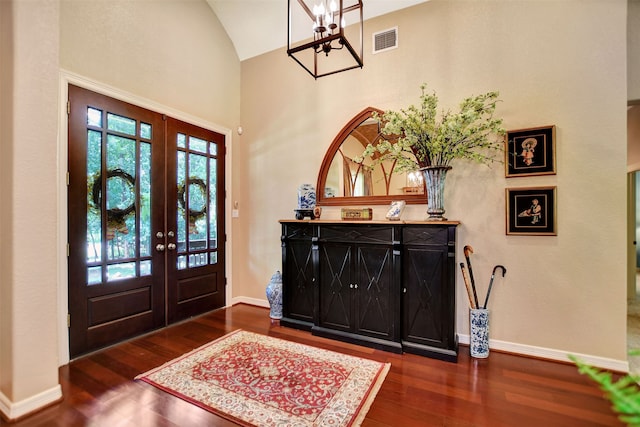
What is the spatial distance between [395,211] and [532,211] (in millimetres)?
1269

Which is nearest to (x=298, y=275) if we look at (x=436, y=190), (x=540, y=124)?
(x=436, y=190)

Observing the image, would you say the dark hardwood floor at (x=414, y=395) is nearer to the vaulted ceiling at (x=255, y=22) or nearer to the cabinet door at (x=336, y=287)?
the cabinet door at (x=336, y=287)

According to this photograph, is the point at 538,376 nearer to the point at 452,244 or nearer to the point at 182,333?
the point at 452,244

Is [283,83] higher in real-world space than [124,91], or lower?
higher

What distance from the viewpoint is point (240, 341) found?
3.25 m

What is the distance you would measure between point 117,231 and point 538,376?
413cm

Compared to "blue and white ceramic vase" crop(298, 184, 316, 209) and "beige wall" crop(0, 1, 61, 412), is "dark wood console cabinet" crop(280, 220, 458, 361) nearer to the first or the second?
"blue and white ceramic vase" crop(298, 184, 316, 209)

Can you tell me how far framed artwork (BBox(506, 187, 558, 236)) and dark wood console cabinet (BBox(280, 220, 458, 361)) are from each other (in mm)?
678

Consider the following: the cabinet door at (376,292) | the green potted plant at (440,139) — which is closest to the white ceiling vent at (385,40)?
the green potted plant at (440,139)

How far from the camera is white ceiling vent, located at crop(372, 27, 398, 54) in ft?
11.7

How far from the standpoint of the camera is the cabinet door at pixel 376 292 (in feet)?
10.1

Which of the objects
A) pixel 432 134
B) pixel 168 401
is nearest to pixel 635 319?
pixel 432 134

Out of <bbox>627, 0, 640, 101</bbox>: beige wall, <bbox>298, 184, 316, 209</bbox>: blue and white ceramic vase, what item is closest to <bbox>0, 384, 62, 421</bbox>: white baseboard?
<bbox>298, 184, 316, 209</bbox>: blue and white ceramic vase

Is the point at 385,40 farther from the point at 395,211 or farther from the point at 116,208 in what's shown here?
the point at 116,208
